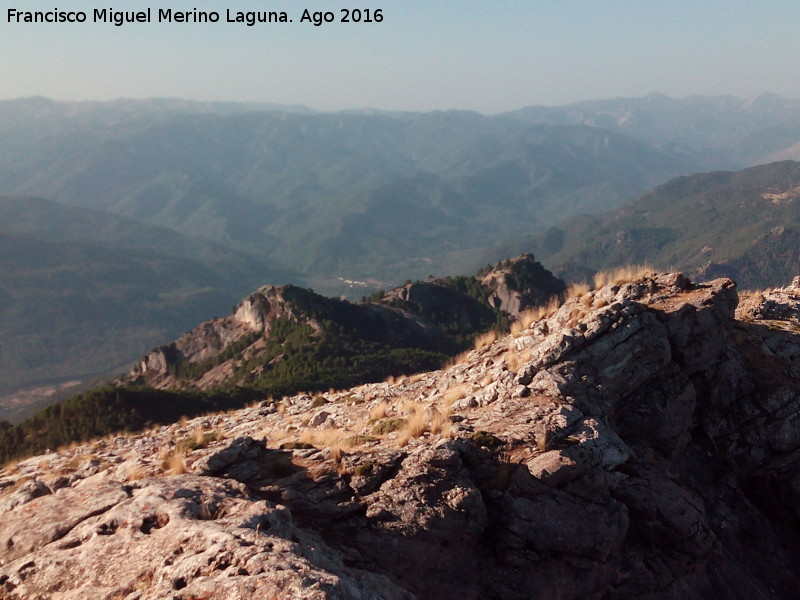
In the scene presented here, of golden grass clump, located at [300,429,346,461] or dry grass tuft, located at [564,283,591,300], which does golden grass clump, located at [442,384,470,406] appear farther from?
dry grass tuft, located at [564,283,591,300]

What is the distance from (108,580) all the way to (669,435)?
17565mm

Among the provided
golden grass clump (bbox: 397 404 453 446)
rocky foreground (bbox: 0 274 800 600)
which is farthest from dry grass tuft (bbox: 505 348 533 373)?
golden grass clump (bbox: 397 404 453 446)

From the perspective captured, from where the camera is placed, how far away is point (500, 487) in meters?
15.2

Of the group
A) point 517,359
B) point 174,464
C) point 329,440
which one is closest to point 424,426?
point 329,440

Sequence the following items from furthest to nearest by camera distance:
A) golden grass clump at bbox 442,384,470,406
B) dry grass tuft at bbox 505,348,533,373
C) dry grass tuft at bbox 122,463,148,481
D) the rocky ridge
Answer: the rocky ridge → golden grass clump at bbox 442,384,470,406 → dry grass tuft at bbox 505,348,533,373 → dry grass tuft at bbox 122,463,148,481

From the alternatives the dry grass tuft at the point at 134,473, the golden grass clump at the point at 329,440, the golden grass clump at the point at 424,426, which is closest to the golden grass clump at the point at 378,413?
the golden grass clump at the point at 329,440

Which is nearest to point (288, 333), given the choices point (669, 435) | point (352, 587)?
point (669, 435)

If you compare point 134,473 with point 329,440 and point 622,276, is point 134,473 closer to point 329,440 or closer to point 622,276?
point 329,440

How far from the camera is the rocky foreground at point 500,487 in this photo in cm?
1120

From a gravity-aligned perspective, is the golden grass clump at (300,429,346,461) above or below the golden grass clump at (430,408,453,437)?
below

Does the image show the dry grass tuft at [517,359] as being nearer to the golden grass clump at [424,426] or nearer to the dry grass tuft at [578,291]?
the golden grass clump at [424,426]

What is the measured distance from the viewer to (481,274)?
14625cm

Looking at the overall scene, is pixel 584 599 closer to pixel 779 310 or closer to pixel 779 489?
pixel 779 489

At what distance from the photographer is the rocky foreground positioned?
441 inches
